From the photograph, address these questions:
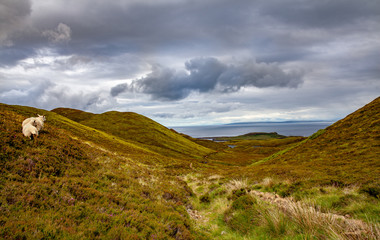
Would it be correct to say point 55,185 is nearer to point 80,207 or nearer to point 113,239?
point 80,207

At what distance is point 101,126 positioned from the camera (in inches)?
Answer: 3474

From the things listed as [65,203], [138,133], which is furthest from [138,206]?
[138,133]

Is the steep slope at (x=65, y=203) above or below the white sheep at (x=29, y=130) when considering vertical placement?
below

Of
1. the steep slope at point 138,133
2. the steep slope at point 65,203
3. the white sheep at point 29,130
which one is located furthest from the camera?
the steep slope at point 138,133

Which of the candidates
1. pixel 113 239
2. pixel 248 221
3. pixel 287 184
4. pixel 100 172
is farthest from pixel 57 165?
pixel 287 184

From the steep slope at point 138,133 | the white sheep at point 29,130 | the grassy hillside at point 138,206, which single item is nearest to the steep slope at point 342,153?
the grassy hillside at point 138,206

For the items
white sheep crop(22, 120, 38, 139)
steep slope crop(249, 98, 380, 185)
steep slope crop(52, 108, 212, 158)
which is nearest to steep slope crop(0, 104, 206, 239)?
white sheep crop(22, 120, 38, 139)

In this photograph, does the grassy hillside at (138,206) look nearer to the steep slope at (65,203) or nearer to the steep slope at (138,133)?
the steep slope at (65,203)

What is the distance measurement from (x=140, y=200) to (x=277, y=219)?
7.46 meters

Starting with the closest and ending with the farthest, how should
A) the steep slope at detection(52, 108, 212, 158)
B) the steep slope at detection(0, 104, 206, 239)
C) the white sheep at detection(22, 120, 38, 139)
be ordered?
the steep slope at detection(0, 104, 206, 239) → the white sheep at detection(22, 120, 38, 139) → the steep slope at detection(52, 108, 212, 158)

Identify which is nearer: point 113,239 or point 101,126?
point 113,239

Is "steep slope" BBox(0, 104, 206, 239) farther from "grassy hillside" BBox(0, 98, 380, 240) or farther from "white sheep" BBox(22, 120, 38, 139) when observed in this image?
"white sheep" BBox(22, 120, 38, 139)

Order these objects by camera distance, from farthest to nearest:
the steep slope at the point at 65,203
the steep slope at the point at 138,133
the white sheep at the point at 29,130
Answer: the steep slope at the point at 138,133 < the white sheep at the point at 29,130 < the steep slope at the point at 65,203

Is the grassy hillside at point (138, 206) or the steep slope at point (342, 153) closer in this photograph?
the grassy hillside at point (138, 206)
